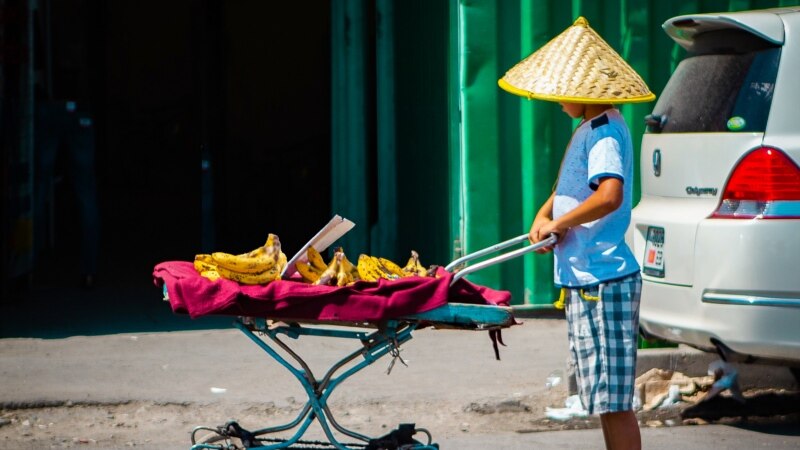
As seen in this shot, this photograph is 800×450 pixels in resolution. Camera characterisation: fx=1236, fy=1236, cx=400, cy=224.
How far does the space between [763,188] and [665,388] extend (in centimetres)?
144

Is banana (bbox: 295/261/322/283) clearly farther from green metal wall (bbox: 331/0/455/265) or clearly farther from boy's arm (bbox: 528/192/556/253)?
green metal wall (bbox: 331/0/455/265)

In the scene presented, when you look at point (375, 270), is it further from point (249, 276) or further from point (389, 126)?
point (389, 126)

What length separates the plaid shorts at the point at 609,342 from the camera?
15.2 feet

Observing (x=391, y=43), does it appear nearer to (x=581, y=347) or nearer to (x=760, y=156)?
(x=760, y=156)

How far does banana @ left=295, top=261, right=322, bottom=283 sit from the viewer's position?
482cm

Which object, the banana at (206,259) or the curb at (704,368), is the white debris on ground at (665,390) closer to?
the curb at (704,368)

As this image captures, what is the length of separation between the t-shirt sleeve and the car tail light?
1311 mm

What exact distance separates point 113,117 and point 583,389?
17621 mm

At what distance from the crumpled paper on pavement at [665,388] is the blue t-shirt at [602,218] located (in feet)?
6.52

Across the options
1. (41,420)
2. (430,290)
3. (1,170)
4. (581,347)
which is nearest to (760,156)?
(581,347)

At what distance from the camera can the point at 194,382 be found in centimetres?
712

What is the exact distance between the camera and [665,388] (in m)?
6.63

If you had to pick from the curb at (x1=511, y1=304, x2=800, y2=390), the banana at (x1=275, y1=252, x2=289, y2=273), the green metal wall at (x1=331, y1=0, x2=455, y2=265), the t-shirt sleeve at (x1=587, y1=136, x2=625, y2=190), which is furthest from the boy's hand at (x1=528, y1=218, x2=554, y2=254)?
the green metal wall at (x1=331, y1=0, x2=455, y2=265)

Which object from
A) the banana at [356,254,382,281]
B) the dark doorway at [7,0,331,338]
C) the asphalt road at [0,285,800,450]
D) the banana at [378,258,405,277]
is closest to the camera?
the banana at [356,254,382,281]
